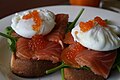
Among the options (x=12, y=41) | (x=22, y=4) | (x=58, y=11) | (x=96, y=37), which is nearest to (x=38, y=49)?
(x=12, y=41)

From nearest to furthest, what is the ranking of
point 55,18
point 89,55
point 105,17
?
point 89,55
point 55,18
point 105,17

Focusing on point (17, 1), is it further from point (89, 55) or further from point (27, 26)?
point (89, 55)

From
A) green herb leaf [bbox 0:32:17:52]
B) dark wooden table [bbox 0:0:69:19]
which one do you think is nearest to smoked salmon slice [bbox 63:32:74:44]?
green herb leaf [bbox 0:32:17:52]

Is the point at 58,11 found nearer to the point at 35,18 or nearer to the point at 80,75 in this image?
the point at 35,18

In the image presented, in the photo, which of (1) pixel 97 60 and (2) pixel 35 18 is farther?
(2) pixel 35 18

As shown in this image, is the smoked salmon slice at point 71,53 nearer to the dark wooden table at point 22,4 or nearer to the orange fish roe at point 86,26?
the orange fish roe at point 86,26

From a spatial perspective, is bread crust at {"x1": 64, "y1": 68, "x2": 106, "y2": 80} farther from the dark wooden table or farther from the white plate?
the dark wooden table

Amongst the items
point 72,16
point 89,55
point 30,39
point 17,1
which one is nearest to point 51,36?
point 30,39
